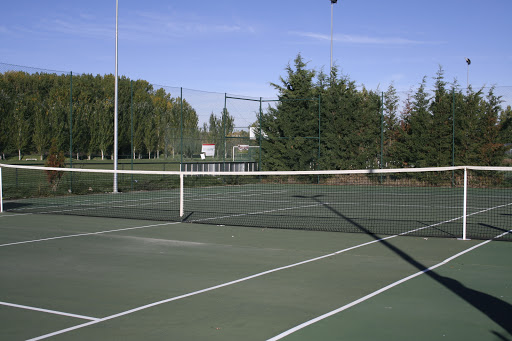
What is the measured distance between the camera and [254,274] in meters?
6.85

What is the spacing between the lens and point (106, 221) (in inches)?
478

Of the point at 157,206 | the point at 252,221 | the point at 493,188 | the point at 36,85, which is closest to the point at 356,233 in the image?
the point at 252,221

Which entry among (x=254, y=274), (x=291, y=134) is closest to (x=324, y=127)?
(x=291, y=134)

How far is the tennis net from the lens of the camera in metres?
11.5

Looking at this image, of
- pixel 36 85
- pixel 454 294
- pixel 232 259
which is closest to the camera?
pixel 454 294

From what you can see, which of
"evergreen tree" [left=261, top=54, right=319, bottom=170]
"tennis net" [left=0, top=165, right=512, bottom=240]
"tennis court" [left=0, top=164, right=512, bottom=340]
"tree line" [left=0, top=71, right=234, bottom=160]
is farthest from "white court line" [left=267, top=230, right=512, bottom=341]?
"evergreen tree" [left=261, top=54, right=319, bottom=170]

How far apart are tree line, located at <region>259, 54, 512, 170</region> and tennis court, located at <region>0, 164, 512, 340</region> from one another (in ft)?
31.0

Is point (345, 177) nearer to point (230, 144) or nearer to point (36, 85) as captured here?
point (230, 144)

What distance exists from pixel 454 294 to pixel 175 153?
21.7 metres

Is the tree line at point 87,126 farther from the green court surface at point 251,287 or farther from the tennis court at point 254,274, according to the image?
the green court surface at point 251,287

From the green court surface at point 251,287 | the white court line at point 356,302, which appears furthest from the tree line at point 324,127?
the white court line at point 356,302

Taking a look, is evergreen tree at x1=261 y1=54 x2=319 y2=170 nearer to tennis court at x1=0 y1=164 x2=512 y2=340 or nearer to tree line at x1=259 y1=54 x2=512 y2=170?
tree line at x1=259 y1=54 x2=512 y2=170

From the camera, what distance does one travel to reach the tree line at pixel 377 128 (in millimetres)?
23078

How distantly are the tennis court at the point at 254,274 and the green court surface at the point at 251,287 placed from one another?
0.8 inches
